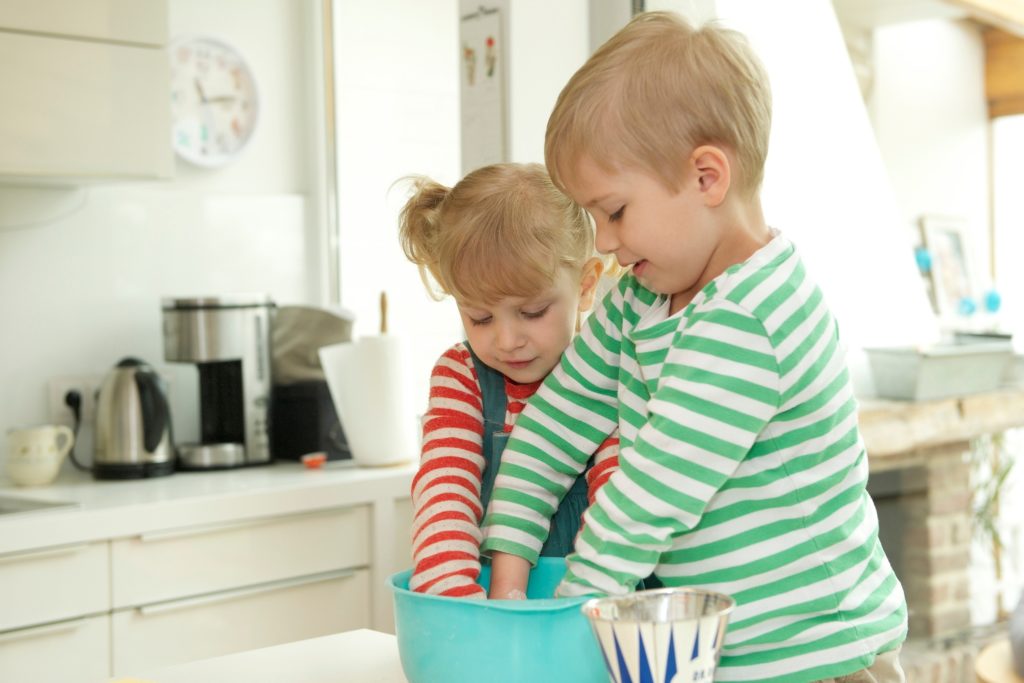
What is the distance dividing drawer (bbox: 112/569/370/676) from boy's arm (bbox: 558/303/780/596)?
1572mm

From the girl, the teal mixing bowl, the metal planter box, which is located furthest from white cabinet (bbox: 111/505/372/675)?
the teal mixing bowl

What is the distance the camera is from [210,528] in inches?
90.7

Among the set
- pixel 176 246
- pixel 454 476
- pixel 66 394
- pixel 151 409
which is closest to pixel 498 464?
pixel 454 476

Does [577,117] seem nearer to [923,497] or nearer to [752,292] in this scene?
[752,292]

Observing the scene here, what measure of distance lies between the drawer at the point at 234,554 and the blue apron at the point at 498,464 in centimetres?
131

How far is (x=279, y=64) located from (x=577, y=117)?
234cm

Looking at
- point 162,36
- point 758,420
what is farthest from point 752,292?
point 162,36

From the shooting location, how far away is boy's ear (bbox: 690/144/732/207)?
882 mm

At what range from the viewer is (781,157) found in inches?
115

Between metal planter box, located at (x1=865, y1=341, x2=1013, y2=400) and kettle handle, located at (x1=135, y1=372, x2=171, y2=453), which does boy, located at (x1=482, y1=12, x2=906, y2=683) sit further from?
metal planter box, located at (x1=865, y1=341, x2=1013, y2=400)

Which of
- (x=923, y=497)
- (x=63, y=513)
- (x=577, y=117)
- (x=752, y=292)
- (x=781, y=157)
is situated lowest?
(x=923, y=497)

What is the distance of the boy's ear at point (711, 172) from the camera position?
88 centimetres

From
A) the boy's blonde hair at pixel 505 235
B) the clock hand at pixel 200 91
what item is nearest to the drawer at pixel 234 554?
the clock hand at pixel 200 91

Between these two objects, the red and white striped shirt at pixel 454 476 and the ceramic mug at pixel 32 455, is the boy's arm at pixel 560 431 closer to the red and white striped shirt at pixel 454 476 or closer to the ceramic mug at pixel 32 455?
the red and white striped shirt at pixel 454 476
